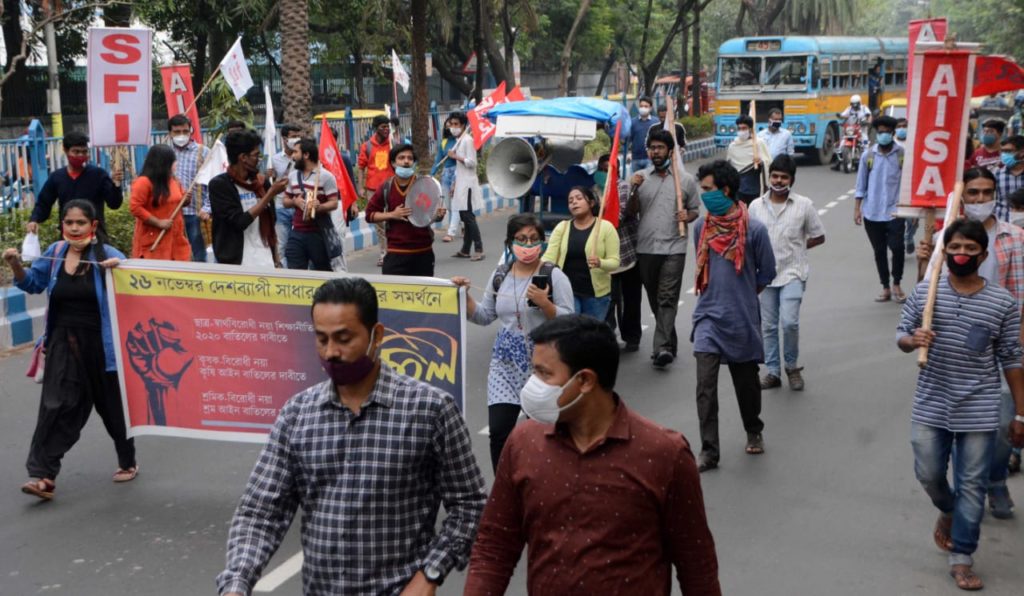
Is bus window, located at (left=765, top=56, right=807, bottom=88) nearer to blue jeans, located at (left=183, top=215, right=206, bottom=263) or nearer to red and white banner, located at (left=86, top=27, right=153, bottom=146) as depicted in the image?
blue jeans, located at (left=183, top=215, right=206, bottom=263)

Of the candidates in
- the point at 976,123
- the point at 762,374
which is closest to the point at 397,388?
the point at 762,374

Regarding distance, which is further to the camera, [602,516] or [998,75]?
[998,75]

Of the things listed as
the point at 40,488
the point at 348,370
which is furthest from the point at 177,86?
the point at 348,370

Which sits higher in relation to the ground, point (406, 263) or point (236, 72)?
point (236, 72)

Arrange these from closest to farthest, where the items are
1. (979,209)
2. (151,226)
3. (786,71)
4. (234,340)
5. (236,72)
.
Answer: (979,209)
(234,340)
(151,226)
(236,72)
(786,71)

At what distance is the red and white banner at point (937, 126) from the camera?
21.9 feet

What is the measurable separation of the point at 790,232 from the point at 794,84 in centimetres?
2286

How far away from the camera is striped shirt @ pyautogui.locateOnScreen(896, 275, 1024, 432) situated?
5.39 meters

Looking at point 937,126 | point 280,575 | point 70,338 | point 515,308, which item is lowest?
point 280,575

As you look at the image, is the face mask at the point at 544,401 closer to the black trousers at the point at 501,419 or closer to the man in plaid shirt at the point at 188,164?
the black trousers at the point at 501,419

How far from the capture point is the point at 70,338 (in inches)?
267

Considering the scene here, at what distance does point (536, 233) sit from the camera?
251 inches

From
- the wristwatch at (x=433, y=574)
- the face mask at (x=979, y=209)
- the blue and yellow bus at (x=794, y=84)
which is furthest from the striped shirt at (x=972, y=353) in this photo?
the blue and yellow bus at (x=794, y=84)

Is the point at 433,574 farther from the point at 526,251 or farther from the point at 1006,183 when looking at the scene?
the point at 1006,183
